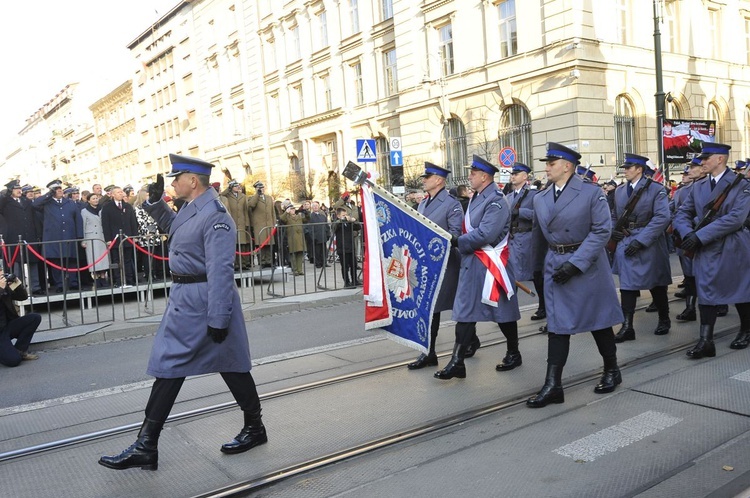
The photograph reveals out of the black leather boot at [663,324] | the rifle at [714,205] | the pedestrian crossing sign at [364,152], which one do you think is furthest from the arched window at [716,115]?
the rifle at [714,205]

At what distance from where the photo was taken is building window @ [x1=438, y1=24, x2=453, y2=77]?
28492mm

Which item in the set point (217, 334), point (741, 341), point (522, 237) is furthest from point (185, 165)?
point (522, 237)

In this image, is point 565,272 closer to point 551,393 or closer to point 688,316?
point 551,393

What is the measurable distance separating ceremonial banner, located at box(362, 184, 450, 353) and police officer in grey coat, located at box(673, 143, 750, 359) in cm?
263

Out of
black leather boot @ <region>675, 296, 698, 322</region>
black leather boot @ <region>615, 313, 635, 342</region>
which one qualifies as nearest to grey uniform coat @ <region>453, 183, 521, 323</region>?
black leather boot @ <region>615, 313, 635, 342</region>

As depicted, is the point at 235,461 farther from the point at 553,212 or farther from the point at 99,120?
the point at 99,120

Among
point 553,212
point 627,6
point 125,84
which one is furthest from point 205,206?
point 125,84

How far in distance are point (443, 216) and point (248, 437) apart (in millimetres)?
2710

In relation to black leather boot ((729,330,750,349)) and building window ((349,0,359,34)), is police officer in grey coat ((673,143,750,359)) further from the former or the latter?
building window ((349,0,359,34))

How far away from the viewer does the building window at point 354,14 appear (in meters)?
34.6

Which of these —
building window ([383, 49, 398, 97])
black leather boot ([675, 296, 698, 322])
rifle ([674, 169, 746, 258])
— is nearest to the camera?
rifle ([674, 169, 746, 258])

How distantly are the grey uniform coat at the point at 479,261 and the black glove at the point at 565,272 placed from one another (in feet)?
2.53

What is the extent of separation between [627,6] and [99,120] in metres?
66.7

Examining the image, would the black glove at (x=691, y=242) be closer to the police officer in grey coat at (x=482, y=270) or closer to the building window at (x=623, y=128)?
the police officer in grey coat at (x=482, y=270)
